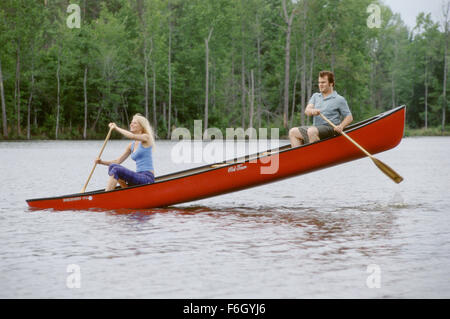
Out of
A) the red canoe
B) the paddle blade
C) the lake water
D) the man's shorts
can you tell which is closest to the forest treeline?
the paddle blade

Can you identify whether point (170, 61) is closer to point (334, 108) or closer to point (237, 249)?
point (334, 108)

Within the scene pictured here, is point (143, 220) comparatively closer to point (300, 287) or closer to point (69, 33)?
point (300, 287)

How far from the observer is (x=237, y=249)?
6.61 m

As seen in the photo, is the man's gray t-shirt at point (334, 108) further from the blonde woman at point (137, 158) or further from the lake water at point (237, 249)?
the blonde woman at point (137, 158)

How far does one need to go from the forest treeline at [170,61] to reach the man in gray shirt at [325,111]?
3356cm

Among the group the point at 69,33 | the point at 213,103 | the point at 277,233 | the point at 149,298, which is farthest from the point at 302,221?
the point at 213,103

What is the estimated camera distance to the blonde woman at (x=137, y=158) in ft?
30.2

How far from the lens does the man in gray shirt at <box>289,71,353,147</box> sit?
9578mm

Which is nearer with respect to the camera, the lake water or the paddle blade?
the lake water

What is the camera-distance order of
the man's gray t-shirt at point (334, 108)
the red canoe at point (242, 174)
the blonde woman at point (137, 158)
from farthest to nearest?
1. the man's gray t-shirt at point (334, 108)
2. the red canoe at point (242, 174)
3. the blonde woman at point (137, 158)

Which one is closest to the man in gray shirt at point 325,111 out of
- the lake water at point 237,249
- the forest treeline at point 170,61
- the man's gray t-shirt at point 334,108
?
the man's gray t-shirt at point 334,108

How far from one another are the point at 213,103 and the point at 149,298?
4818cm

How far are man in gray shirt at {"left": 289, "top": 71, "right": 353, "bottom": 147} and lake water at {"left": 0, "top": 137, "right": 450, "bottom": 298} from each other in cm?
112

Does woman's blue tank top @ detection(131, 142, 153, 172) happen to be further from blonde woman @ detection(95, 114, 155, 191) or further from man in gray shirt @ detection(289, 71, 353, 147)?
man in gray shirt @ detection(289, 71, 353, 147)
